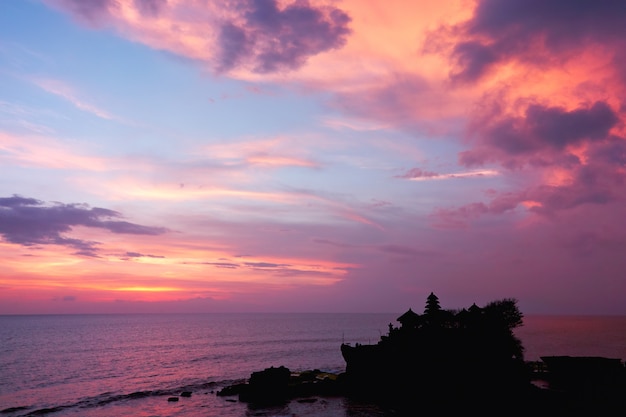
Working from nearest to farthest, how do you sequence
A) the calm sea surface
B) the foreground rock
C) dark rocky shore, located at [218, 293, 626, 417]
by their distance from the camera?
1. dark rocky shore, located at [218, 293, 626, 417]
2. the calm sea surface
3. the foreground rock

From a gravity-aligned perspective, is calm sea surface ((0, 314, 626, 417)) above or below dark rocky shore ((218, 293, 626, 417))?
below

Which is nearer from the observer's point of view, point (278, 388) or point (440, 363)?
point (440, 363)

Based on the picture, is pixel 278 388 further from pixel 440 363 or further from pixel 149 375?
pixel 149 375

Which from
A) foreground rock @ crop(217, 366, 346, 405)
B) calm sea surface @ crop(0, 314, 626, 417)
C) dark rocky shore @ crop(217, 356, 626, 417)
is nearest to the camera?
dark rocky shore @ crop(217, 356, 626, 417)

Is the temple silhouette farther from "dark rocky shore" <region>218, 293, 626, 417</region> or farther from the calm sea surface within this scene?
the calm sea surface

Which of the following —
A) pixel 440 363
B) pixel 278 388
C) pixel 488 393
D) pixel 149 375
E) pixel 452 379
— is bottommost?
pixel 149 375

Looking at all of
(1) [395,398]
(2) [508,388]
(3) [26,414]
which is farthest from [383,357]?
(3) [26,414]

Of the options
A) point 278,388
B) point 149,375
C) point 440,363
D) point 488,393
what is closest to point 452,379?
point 440,363

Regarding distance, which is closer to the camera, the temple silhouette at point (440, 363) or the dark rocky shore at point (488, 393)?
the dark rocky shore at point (488, 393)

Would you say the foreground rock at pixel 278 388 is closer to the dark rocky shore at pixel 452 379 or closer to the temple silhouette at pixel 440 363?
the dark rocky shore at pixel 452 379

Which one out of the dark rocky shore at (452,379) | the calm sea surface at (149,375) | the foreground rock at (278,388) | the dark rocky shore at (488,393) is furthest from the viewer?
the foreground rock at (278,388)

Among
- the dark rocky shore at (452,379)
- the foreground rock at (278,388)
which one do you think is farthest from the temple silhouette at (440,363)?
the foreground rock at (278,388)

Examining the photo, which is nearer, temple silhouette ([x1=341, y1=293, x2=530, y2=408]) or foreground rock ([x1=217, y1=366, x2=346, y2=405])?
temple silhouette ([x1=341, y1=293, x2=530, y2=408])

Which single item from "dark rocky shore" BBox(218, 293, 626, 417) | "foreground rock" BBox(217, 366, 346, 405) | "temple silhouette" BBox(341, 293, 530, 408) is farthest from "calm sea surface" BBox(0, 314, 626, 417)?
"temple silhouette" BBox(341, 293, 530, 408)
